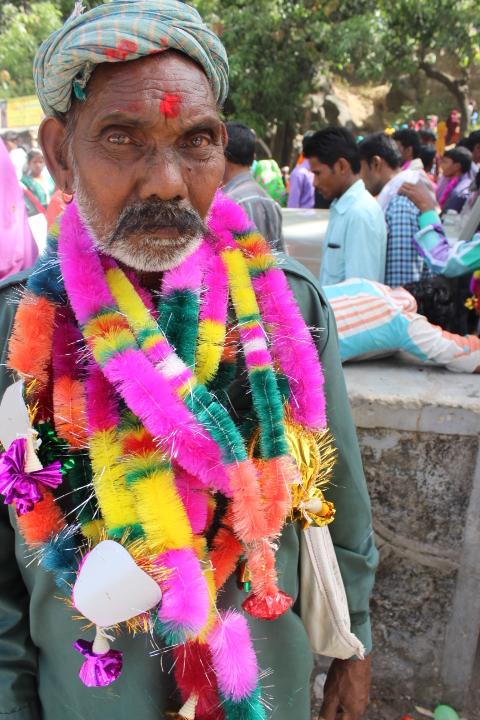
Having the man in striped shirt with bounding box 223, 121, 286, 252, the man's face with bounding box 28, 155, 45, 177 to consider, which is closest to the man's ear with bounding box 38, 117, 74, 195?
the man in striped shirt with bounding box 223, 121, 286, 252

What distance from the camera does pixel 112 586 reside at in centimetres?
99

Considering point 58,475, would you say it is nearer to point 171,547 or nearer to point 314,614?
point 171,547

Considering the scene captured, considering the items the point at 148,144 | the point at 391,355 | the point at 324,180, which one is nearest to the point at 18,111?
the point at 324,180

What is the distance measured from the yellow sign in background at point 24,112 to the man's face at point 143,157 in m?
11.9

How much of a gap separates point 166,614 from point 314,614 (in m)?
0.60

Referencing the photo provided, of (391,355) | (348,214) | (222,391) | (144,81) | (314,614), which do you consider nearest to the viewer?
(144,81)

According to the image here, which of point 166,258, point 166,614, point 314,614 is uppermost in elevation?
point 166,258

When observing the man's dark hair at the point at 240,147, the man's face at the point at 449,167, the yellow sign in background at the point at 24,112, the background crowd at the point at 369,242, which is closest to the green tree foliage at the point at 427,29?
the man's face at the point at 449,167

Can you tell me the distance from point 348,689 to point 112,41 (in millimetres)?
1764

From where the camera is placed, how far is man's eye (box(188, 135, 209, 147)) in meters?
1.21

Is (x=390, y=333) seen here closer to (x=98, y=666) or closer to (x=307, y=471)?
(x=307, y=471)

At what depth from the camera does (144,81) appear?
3.73 ft

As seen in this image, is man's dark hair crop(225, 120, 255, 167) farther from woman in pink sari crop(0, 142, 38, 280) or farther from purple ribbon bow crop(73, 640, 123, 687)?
purple ribbon bow crop(73, 640, 123, 687)

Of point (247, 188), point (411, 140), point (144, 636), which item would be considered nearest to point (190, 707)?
point (144, 636)
